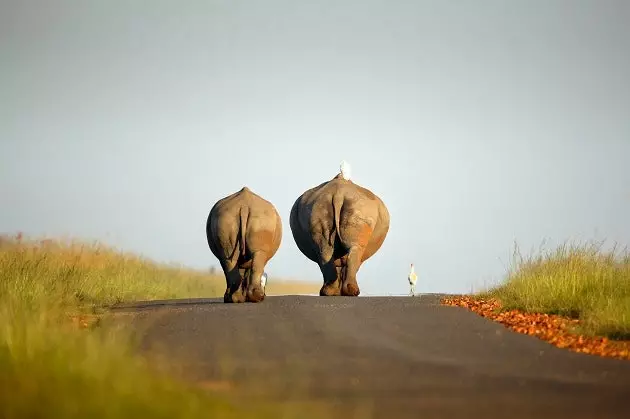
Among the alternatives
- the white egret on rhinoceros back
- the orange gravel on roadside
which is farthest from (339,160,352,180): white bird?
the orange gravel on roadside

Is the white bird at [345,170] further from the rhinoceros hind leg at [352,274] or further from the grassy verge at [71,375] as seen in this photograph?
the grassy verge at [71,375]

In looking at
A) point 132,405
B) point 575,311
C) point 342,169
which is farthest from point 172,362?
point 342,169

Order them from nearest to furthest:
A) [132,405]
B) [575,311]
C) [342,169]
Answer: [132,405], [575,311], [342,169]

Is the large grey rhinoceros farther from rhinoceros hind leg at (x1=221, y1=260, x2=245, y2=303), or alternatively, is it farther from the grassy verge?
the grassy verge

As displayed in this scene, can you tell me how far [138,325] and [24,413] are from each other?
24.7 ft

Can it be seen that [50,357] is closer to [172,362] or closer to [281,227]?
[172,362]

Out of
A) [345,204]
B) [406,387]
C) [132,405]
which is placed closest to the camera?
[132,405]

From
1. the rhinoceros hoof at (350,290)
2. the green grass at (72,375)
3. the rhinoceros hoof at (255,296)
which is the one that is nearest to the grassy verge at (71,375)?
the green grass at (72,375)

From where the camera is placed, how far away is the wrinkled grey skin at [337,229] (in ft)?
81.0

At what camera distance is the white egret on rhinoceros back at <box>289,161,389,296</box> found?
24.7m

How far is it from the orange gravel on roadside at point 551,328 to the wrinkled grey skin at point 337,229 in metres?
4.87

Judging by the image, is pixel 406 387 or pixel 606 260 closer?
pixel 406 387

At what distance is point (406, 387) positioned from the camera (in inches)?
387

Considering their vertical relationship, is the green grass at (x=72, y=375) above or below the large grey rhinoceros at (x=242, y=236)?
below
